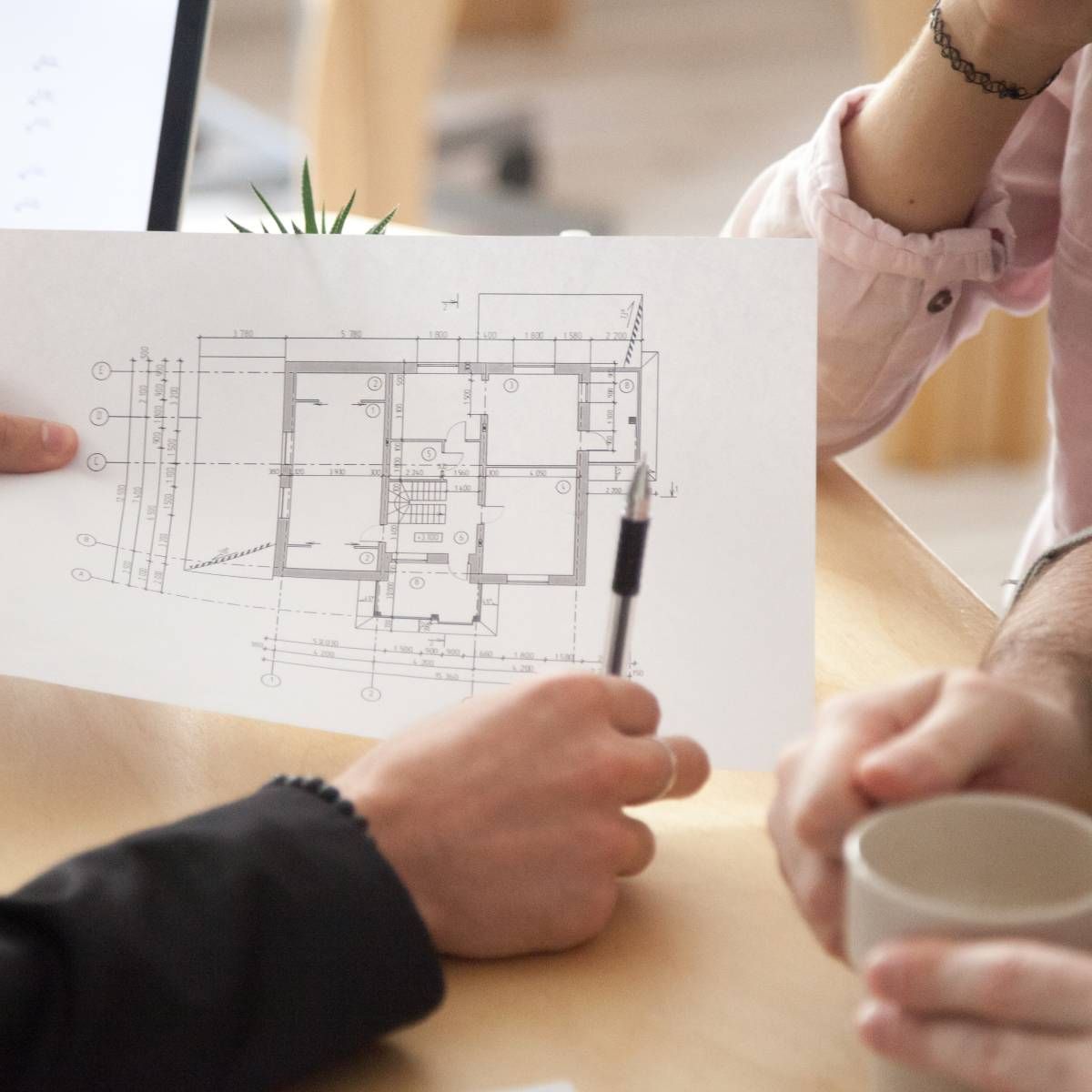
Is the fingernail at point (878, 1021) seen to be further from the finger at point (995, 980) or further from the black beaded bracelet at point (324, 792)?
the black beaded bracelet at point (324, 792)

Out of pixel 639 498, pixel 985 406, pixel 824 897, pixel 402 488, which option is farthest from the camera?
pixel 985 406

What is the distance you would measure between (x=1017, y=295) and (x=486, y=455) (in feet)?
1.53

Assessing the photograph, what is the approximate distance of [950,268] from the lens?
85 cm

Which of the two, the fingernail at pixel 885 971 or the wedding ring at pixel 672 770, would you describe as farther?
the wedding ring at pixel 672 770

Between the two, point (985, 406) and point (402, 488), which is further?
point (985, 406)

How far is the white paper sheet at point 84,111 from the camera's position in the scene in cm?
96

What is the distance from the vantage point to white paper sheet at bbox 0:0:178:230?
96 centimetres

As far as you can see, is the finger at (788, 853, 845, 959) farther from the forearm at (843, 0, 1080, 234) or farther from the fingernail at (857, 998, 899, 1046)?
the forearm at (843, 0, 1080, 234)

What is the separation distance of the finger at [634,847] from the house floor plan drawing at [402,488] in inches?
4.5

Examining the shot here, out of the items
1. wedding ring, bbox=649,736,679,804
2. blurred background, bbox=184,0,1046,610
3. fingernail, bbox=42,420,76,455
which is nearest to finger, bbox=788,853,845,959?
wedding ring, bbox=649,736,679,804

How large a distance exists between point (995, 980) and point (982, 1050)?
0.02m

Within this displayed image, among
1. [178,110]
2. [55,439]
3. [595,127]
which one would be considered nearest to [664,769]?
[55,439]

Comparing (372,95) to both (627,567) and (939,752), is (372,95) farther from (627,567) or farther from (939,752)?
(939,752)

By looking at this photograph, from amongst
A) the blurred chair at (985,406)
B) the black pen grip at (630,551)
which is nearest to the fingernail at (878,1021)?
the black pen grip at (630,551)
